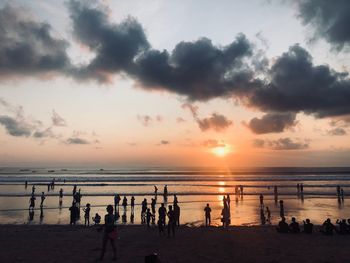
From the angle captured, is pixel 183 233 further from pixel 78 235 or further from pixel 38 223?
pixel 38 223

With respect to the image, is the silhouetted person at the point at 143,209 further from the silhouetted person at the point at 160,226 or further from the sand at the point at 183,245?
the silhouetted person at the point at 160,226

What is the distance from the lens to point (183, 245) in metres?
17.9

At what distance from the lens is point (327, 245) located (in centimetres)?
1758

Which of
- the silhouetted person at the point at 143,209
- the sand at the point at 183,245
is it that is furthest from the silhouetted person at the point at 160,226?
the silhouetted person at the point at 143,209

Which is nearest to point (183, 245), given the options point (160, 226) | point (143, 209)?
point (160, 226)

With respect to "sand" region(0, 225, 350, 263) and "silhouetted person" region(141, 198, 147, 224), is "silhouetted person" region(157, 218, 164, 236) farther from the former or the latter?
"silhouetted person" region(141, 198, 147, 224)

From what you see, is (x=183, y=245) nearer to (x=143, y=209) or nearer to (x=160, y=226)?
(x=160, y=226)

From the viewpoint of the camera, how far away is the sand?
1518 centimetres

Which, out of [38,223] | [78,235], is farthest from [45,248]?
[38,223]

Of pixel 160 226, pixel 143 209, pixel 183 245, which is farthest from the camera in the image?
pixel 143 209

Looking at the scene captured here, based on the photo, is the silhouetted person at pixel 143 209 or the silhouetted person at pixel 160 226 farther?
the silhouetted person at pixel 143 209

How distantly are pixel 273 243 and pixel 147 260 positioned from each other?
28.9 feet

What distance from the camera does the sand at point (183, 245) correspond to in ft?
49.8

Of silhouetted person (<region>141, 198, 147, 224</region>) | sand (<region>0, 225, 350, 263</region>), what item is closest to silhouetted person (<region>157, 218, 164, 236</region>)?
sand (<region>0, 225, 350, 263</region>)
